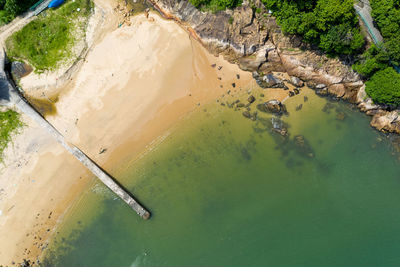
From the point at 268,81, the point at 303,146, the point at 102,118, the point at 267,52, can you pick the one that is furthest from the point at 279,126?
the point at 102,118

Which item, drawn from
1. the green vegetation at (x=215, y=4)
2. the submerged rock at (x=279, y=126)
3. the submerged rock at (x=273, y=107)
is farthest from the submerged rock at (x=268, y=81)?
the green vegetation at (x=215, y=4)

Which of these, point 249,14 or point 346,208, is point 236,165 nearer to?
point 346,208

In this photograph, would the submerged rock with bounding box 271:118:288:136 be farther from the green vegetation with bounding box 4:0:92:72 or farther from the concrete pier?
the green vegetation with bounding box 4:0:92:72

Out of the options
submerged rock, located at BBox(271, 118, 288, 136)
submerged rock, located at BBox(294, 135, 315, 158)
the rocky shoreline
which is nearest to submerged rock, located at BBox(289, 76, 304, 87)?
the rocky shoreline

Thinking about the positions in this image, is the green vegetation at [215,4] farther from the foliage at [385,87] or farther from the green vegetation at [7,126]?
the green vegetation at [7,126]

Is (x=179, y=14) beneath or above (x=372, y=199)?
above

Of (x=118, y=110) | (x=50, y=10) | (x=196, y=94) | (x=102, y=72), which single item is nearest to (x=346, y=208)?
(x=196, y=94)

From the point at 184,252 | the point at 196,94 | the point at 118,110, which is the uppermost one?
the point at 118,110

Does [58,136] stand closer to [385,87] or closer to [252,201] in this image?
[252,201]
